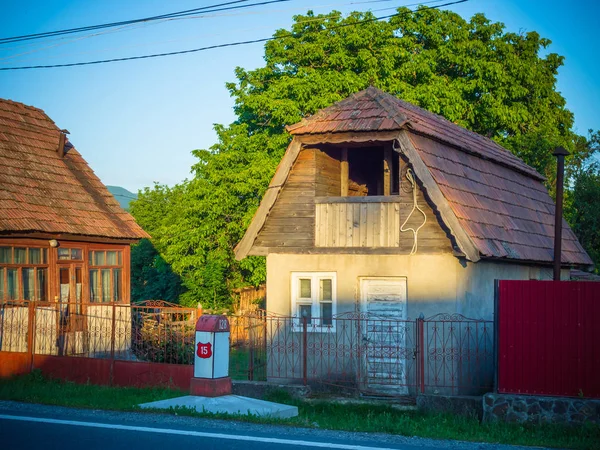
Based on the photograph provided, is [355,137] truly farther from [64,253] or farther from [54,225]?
[64,253]

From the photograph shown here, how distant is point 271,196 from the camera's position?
1692cm

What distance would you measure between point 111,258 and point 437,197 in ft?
34.1

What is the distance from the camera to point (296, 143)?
654 inches

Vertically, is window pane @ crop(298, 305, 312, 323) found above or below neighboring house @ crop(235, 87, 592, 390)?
below

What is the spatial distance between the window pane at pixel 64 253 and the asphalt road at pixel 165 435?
8.92 metres

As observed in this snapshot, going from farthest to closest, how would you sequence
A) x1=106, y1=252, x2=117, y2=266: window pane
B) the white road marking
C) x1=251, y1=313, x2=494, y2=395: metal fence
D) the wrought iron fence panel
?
x1=106, y1=252, x2=117, y2=266: window pane
x1=251, y1=313, x2=494, y2=395: metal fence
the wrought iron fence panel
the white road marking

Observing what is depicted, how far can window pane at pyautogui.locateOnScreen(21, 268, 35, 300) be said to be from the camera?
18.5 meters

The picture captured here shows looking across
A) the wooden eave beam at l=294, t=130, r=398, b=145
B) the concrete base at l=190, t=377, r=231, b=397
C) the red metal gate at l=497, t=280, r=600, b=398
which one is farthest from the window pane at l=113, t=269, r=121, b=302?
the red metal gate at l=497, t=280, r=600, b=398

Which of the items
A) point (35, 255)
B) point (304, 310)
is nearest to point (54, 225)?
point (35, 255)

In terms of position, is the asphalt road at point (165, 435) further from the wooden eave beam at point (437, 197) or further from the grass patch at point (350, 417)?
the wooden eave beam at point (437, 197)

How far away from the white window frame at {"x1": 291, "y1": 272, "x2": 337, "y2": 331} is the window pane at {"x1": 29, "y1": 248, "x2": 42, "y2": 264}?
6681 millimetres

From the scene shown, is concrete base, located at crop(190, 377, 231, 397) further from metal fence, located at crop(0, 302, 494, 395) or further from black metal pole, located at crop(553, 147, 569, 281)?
black metal pole, located at crop(553, 147, 569, 281)

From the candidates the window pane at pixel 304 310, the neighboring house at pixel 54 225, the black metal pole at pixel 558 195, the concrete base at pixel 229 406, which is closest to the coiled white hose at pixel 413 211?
the window pane at pixel 304 310

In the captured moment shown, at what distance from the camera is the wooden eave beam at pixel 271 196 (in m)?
16.7
